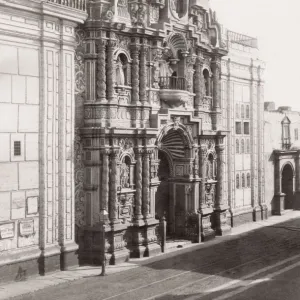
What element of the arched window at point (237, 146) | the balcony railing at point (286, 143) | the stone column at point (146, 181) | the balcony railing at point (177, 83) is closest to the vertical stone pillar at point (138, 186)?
the stone column at point (146, 181)

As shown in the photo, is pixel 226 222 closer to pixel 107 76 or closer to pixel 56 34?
pixel 107 76

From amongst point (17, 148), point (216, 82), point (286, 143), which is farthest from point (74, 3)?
point (286, 143)

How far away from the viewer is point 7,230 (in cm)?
1970

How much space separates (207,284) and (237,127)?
15.5 m

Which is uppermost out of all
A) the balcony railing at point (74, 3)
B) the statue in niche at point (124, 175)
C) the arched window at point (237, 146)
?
the balcony railing at point (74, 3)

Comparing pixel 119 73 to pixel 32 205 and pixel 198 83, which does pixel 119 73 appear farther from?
pixel 32 205

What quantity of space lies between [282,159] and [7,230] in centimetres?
2320

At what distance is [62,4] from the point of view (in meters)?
21.1

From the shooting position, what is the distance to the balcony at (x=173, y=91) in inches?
1011

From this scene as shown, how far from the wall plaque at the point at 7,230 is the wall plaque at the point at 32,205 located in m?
0.87

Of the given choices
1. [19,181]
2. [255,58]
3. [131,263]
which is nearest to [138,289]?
[131,263]

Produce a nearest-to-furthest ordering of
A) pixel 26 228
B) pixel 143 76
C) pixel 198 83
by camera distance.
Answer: pixel 26 228, pixel 143 76, pixel 198 83

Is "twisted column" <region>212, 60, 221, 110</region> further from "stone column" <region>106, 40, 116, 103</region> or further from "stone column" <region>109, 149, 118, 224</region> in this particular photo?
"stone column" <region>109, 149, 118, 224</region>

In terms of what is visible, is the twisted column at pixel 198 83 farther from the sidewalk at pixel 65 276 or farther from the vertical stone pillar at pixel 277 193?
the vertical stone pillar at pixel 277 193
